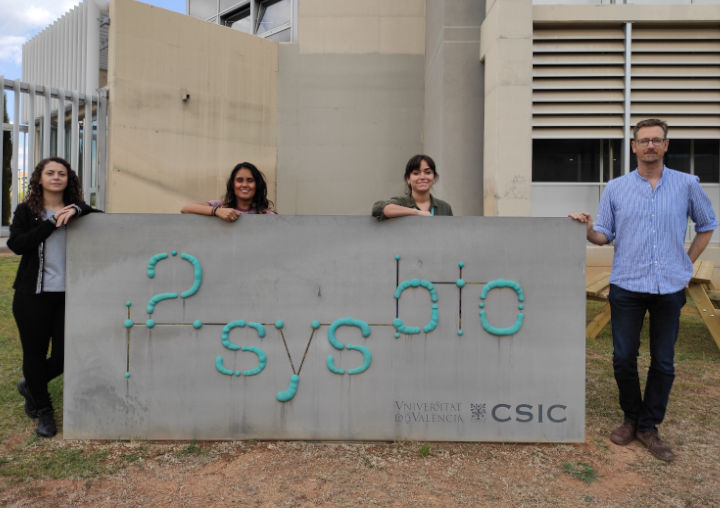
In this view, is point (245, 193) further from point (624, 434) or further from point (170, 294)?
point (624, 434)

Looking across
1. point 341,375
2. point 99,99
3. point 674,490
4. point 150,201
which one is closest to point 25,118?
point 99,99

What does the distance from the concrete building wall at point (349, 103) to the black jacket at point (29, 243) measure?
8.31 m

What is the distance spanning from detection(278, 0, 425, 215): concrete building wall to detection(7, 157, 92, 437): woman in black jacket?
8.20 metres

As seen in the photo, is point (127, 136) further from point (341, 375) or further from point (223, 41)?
point (341, 375)

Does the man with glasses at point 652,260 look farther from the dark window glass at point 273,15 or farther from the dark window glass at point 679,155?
the dark window glass at point 273,15

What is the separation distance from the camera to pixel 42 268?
3.23 m

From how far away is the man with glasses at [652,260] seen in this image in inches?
120

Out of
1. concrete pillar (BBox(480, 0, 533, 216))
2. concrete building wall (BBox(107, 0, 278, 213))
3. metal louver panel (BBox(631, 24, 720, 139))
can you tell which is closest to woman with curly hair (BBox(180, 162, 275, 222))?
concrete pillar (BBox(480, 0, 533, 216))

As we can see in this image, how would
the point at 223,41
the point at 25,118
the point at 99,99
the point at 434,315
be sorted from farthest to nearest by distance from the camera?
the point at 25,118, the point at 223,41, the point at 99,99, the point at 434,315

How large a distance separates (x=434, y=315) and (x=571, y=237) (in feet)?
3.13

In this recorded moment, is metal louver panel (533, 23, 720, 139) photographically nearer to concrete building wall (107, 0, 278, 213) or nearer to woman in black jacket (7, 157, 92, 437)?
concrete building wall (107, 0, 278, 213)

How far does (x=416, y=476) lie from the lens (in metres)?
2.79

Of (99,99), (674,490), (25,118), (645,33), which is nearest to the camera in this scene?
(674,490)

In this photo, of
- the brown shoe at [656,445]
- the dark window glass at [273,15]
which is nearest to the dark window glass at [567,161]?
the brown shoe at [656,445]
